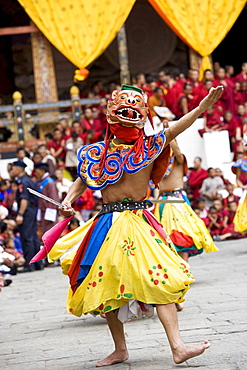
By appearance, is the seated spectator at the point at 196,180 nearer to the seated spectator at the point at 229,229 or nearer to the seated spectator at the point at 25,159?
the seated spectator at the point at 229,229

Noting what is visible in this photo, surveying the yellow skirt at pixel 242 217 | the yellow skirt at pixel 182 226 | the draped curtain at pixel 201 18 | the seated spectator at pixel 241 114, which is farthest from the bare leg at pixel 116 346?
the draped curtain at pixel 201 18

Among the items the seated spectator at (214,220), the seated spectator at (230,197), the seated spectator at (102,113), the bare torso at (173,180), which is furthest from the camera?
the seated spectator at (102,113)

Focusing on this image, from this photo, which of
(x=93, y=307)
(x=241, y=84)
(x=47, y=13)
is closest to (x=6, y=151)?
(x=47, y=13)

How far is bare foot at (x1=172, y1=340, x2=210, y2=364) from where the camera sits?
12.7 ft

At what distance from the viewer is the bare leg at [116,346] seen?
4.29 meters

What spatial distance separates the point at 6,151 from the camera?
16625mm

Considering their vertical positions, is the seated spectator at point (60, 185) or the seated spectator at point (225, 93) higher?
the seated spectator at point (225, 93)

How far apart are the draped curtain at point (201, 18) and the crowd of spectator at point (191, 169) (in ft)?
4.29

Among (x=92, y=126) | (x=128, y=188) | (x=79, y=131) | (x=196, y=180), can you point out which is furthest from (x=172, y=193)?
(x=92, y=126)

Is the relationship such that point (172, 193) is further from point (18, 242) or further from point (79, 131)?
point (79, 131)

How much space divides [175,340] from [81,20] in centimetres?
1374

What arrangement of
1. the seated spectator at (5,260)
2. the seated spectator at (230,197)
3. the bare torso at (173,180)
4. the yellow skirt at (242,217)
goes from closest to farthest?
the seated spectator at (5,260) < the bare torso at (173,180) < the yellow skirt at (242,217) < the seated spectator at (230,197)

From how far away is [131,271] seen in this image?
4.15 m

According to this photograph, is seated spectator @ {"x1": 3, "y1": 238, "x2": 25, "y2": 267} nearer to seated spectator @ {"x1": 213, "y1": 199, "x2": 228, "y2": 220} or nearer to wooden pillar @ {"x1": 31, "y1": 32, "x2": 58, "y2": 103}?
seated spectator @ {"x1": 213, "y1": 199, "x2": 228, "y2": 220}
